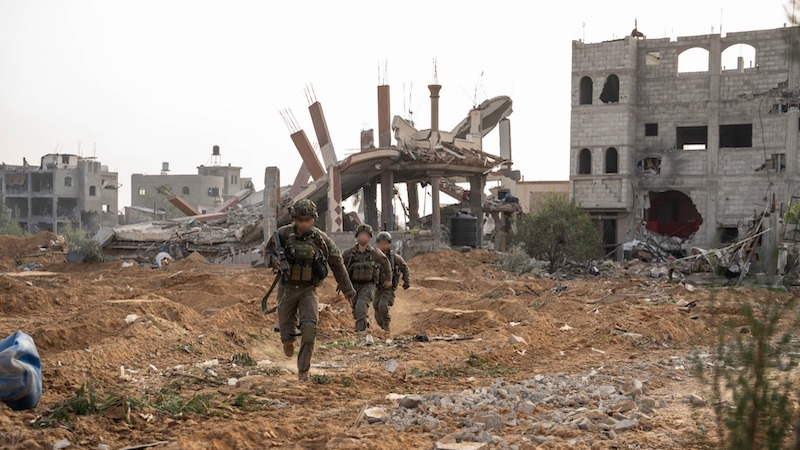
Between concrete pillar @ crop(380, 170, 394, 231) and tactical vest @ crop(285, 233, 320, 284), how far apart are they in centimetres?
2212

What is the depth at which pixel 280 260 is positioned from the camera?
9469 millimetres

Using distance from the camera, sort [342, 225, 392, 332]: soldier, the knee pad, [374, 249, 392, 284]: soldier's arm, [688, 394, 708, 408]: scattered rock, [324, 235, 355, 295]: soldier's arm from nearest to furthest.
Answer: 1. [688, 394, 708, 408]: scattered rock
2. the knee pad
3. [324, 235, 355, 295]: soldier's arm
4. [342, 225, 392, 332]: soldier
5. [374, 249, 392, 284]: soldier's arm

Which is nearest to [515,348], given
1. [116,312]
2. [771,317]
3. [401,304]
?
[116,312]

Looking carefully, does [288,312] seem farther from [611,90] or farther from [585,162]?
[611,90]

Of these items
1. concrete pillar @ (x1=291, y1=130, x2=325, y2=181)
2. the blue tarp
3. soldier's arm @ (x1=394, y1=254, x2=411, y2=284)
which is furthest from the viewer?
concrete pillar @ (x1=291, y1=130, x2=325, y2=181)

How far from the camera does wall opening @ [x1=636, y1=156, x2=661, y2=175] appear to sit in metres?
43.8

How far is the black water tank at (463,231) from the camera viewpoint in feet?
112

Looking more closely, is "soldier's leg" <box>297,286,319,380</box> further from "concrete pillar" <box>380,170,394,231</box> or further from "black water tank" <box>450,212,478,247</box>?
"black water tank" <box>450,212,478,247</box>

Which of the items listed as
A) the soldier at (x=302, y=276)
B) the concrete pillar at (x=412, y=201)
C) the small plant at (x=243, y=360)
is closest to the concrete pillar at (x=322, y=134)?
the concrete pillar at (x=412, y=201)

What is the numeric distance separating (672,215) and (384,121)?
743 inches

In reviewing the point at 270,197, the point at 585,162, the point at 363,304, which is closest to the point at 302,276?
the point at 363,304

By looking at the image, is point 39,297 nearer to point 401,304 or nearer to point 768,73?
point 401,304

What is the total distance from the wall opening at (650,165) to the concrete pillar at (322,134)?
17473 millimetres

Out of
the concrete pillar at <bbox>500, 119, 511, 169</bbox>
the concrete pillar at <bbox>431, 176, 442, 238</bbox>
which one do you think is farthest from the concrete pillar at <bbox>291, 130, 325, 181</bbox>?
the concrete pillar at <bbox>500, 119, 511, 169</bbox>
